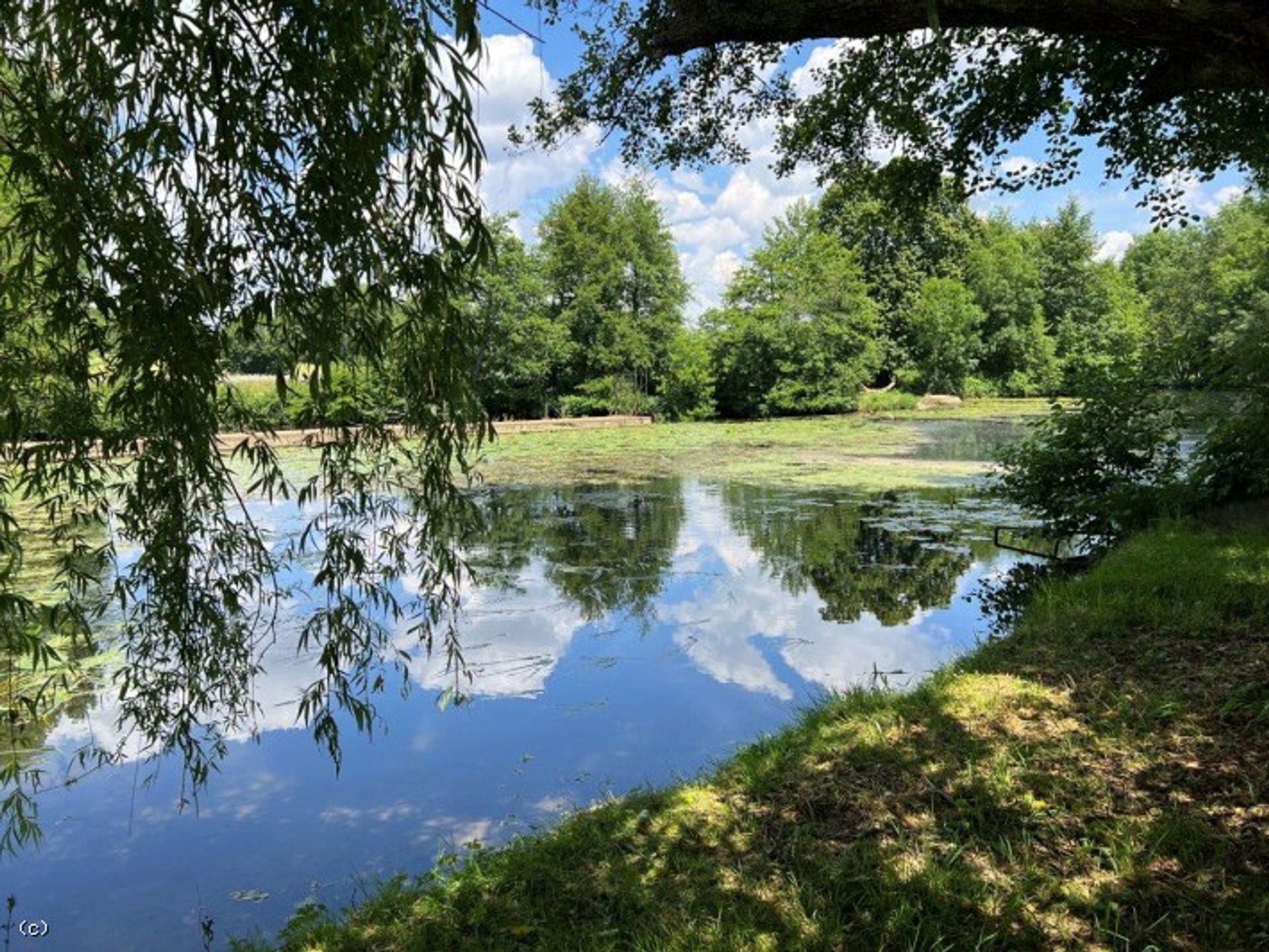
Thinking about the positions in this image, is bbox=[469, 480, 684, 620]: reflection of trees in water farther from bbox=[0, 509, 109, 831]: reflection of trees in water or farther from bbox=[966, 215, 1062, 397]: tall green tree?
bbox=[966, 215, 1062, 397]: tall green tree

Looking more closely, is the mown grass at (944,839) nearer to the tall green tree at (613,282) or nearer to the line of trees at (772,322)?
the line of trees at (772,322)

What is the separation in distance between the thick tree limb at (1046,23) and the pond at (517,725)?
348 cm

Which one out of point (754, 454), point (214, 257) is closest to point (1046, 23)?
point (214, 257)

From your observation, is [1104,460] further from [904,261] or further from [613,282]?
[904,261]

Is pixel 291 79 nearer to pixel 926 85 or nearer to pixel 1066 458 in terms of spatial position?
pixel 926 85

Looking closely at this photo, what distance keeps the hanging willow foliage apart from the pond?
1.45 metres

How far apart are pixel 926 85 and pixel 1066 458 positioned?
3557mm

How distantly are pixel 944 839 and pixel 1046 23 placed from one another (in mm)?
2845

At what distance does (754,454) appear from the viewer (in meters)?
18.8

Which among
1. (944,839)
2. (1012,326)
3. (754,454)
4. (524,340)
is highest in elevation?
(1012,326)

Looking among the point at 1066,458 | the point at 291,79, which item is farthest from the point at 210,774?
the point at 1066,458

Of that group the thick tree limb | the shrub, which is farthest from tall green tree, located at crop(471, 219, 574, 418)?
the thick tree limb

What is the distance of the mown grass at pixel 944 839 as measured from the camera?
2.24m

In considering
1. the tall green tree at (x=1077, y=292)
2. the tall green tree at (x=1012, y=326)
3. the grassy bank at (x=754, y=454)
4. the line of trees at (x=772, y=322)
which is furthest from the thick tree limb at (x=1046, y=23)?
the tall green tree at (x=1077, y=292)
